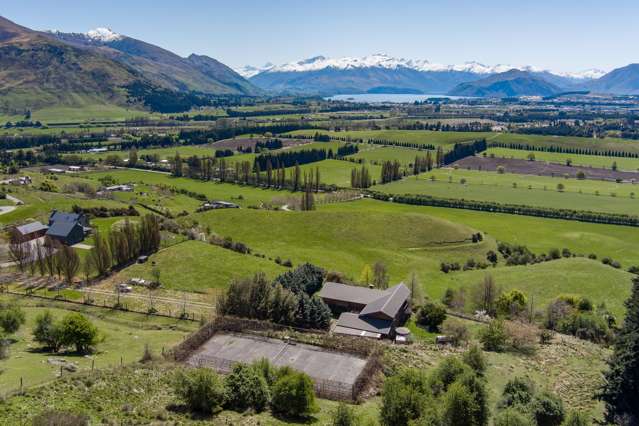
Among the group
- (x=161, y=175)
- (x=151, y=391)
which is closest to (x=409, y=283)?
(x=151, y=391)

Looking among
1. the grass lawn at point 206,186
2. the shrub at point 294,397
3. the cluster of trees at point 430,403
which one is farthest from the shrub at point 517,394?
the grass lawn at point 206,186

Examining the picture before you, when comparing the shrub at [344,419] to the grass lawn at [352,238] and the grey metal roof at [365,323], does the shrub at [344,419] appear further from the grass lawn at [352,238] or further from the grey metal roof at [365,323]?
the grass lawn at [352,238]

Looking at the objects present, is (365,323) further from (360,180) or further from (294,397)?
(360,180)

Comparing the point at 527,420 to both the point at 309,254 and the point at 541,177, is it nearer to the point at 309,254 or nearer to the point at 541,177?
the point at 309,254

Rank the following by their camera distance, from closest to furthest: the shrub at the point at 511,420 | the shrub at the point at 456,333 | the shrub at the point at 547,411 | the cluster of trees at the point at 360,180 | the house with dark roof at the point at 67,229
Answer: the shrub at the point at 511,420 → the shrub at the point at 547,411 → the shrub at the point at 456,333 → the house with dark roof at the point at 67,229 → the cluster of trees at the point at 360,180

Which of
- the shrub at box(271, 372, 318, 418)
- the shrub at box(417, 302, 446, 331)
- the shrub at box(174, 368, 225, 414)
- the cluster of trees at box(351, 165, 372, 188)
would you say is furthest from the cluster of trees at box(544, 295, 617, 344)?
the cluster of trees at box(351, 165, 372, 188)
